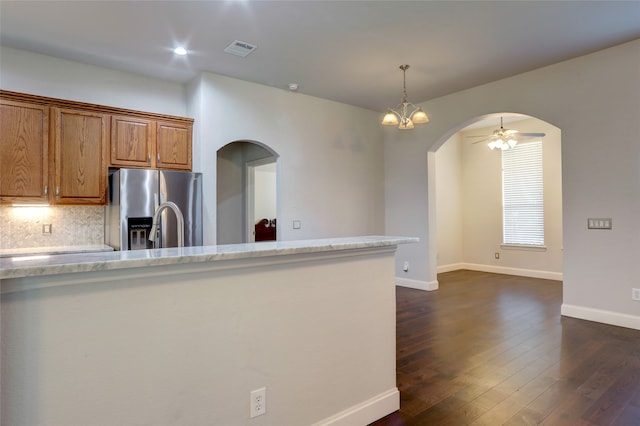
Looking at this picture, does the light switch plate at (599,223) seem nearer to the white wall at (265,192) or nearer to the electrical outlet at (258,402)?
the electrical outlet at (258,402)

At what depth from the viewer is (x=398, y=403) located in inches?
87.8

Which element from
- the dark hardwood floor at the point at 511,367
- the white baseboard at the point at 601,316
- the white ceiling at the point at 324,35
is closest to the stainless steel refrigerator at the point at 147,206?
the white ceiling at the point at 324,35

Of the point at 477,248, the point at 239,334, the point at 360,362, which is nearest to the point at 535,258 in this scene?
the point at 477,248

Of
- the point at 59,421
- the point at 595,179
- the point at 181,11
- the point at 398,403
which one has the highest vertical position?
the point at 181,11

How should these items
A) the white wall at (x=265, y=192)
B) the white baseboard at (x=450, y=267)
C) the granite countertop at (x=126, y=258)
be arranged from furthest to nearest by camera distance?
the white wall at (x=265, y=192) < the white baseboard at (x=450, y=267) < the granite countertop at (x=126, y=258)

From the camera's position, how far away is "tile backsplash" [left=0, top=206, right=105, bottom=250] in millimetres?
3719

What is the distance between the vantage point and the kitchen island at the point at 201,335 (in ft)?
3.90

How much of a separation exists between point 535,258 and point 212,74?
20.7 ft

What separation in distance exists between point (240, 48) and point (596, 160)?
13.2ft

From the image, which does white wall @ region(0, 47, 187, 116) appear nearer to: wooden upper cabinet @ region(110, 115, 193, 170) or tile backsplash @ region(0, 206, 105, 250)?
wooden upper cabinet @ region(110, 115, 193, 170)

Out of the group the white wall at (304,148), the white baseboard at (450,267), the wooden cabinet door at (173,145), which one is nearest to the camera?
the wooden cabinet door at (173,145)

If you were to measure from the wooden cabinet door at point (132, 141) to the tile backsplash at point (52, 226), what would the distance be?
681 mm

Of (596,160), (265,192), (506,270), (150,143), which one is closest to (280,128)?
(150,143)

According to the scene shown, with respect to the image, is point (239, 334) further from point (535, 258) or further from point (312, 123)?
point (535, 258)
